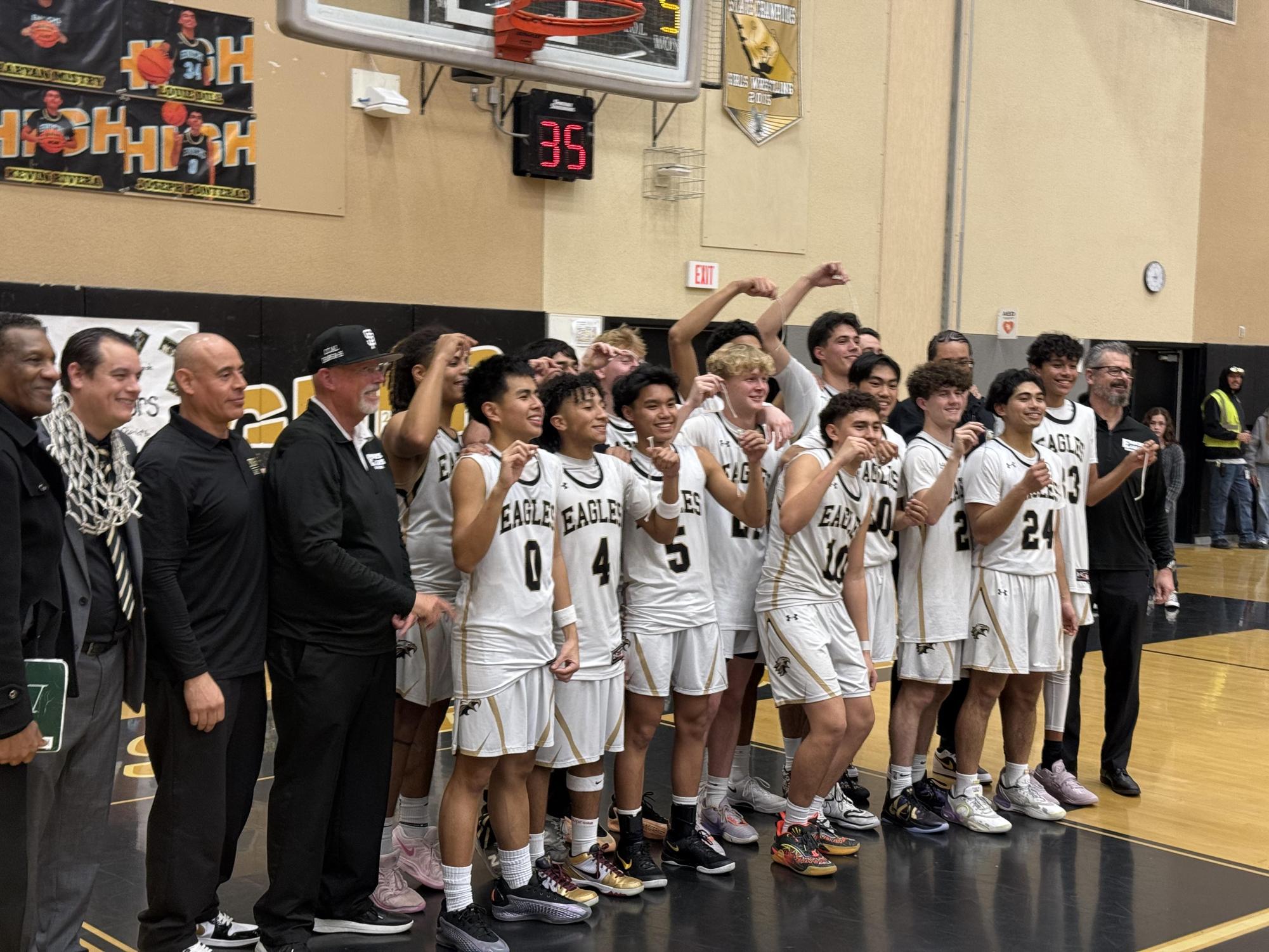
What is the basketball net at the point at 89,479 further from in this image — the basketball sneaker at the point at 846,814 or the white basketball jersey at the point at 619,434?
the basketball sneaker at the point at 846,814

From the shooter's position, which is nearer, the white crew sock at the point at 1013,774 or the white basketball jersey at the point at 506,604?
the white basketball jersey at the point at 506,604

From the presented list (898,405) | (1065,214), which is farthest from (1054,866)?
(1065,214)

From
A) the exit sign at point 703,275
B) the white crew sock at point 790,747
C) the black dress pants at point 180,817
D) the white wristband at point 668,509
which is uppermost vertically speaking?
the exit sign at point 703,275

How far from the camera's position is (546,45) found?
7500 mm

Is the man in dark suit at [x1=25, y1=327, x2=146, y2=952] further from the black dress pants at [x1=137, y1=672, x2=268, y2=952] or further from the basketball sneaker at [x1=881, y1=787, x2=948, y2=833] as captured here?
the basketball sneaker at [x1=881, y1=787, x2=948, y2=833]

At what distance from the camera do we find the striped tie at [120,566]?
3.58 m

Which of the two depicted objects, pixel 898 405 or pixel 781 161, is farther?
pixel 781 161

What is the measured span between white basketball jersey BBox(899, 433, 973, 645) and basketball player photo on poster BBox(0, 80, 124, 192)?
5.63m

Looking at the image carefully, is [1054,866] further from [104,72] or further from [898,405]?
[104,72]

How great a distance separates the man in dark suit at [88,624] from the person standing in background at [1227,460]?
14.7 m

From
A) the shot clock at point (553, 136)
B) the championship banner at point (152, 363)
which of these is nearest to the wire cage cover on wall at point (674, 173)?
the shot clock at point (553, 136)

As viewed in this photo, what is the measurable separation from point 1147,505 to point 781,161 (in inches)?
256

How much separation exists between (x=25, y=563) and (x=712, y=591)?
8.27 feet

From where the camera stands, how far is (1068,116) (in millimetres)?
14656
